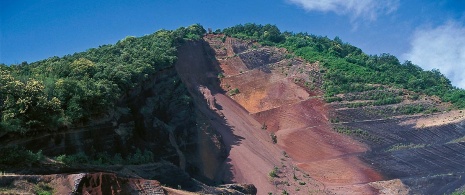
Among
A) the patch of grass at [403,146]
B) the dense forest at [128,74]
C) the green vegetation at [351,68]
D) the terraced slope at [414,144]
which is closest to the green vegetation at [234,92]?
the dense forest at [128,74]

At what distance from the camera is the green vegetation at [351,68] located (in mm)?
56906

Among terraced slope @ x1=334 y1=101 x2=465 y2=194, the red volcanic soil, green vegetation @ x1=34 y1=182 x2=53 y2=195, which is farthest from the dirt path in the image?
green vegetation @ x1=34 y1=182 x2=53 y2=195

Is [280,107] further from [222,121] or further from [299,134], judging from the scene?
[222,121]

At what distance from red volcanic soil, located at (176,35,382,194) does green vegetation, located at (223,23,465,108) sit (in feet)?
8.39

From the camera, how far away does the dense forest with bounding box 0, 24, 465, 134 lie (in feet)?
73.3

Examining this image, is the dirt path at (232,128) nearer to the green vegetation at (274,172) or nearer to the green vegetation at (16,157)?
the green vegetation at (274,172)

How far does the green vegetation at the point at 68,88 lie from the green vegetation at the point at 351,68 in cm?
2505

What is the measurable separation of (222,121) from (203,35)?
66.1ft

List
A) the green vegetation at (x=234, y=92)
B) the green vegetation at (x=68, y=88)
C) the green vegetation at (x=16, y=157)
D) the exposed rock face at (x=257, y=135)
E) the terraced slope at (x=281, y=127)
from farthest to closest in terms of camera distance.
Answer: the green vegetation at (x=234, y=92), the terraced slope at (x=281, y=127), the exposed rock face at (x=257, y=135), the green vegetation at (x=68, y=88), the green vegetation at (x=16, y=157)

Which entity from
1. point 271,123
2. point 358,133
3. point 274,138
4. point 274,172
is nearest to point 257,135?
point 274,138

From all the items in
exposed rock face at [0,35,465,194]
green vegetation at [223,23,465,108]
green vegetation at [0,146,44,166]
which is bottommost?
green vegetation at [0,146,44,166]

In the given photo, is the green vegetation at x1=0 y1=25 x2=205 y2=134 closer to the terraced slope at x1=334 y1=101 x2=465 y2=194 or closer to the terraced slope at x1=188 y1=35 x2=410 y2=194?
the terraced slope at x1=188 y1=35 x2=410 y2=194

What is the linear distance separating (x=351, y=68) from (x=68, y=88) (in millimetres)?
43226

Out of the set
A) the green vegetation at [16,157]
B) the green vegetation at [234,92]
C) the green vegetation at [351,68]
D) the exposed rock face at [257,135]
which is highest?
the green vegetation at [351,68]
